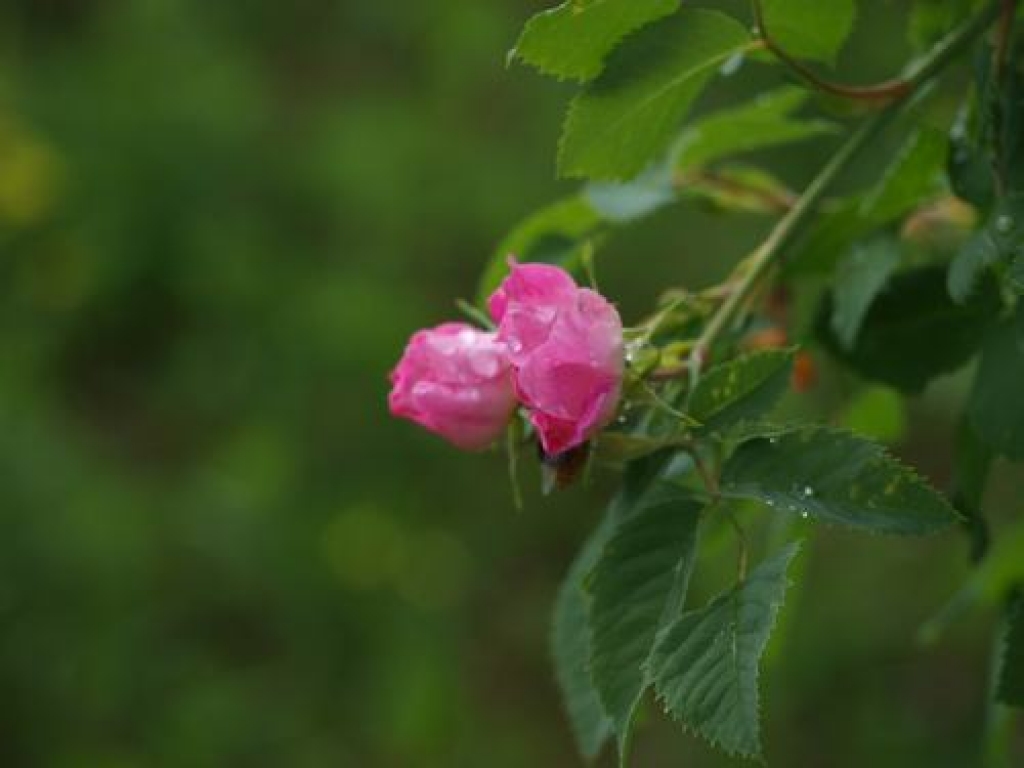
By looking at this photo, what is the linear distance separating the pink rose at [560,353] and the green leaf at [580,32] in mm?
104

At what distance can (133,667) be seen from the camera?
97.7 inches

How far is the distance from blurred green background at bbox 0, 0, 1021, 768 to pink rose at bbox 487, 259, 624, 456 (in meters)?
1.60

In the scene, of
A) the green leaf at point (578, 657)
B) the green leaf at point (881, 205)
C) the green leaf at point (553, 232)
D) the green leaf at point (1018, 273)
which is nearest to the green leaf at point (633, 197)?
the green leaf at point (553, 232)

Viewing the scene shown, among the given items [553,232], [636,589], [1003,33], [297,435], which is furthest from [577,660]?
[297,435]

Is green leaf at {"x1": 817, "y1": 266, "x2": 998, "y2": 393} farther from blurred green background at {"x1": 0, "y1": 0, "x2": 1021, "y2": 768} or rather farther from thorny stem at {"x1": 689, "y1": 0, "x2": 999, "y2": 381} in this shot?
blurred green background at {"x1": 0, "y1": 0, "x2": 1021, "y2": 768}

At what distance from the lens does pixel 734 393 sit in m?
0.68

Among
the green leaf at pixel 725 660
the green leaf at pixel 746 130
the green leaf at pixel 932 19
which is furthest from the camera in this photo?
the green leaf at pixel 746 130

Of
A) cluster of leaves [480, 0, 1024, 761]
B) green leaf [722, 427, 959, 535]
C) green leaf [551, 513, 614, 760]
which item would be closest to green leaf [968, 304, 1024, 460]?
cluster of leaves [480, 0, 1024, 761]

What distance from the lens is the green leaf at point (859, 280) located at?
0.79m

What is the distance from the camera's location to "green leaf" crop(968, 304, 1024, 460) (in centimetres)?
72

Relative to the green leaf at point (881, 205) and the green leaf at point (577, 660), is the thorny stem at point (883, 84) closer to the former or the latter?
the green leaf at point (881, 205)

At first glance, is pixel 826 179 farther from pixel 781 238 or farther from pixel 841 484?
pixel 841 484

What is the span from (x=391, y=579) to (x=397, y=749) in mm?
412

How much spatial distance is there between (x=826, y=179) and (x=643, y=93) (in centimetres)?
12
